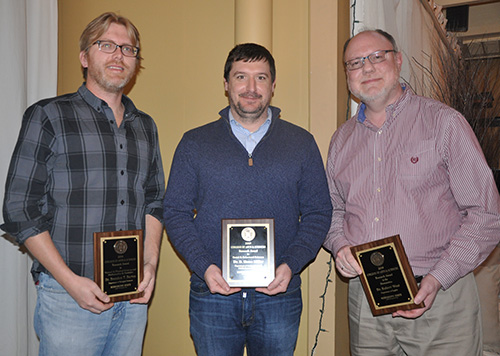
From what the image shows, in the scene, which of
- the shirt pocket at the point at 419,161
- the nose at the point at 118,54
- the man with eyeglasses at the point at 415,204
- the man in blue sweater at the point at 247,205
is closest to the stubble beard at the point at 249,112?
the man in blue sweater at the point at 247,205

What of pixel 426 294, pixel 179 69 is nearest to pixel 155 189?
pixel 179 69

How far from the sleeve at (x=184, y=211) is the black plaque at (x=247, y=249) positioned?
0.42 ft

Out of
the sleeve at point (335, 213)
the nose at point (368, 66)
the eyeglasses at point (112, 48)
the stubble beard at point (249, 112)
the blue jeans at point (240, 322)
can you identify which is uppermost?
the eyeglasses at point (112, 48)

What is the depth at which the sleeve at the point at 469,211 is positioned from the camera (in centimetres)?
196

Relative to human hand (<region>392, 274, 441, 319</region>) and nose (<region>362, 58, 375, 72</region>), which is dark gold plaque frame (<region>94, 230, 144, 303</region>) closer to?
human hand (<region>392, 274, 441, 319</region>)

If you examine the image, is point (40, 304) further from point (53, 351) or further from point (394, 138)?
point (394, 138)

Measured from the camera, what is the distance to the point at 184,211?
2.19 m

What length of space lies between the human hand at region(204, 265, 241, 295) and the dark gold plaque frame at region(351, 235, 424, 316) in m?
0.61

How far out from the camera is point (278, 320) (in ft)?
6.98

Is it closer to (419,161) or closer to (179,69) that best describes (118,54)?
(179,69)

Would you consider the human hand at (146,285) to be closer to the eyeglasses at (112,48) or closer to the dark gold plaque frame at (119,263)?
the dark gold plaque frame at (119,263)

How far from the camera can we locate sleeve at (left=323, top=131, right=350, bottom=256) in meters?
2.28

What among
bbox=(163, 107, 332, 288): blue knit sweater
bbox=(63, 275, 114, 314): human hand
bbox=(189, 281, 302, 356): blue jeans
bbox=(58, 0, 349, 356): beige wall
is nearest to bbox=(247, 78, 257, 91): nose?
bbox=(163, 107, 332, 288): blue knit sweater

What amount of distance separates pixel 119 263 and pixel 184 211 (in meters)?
0.41
